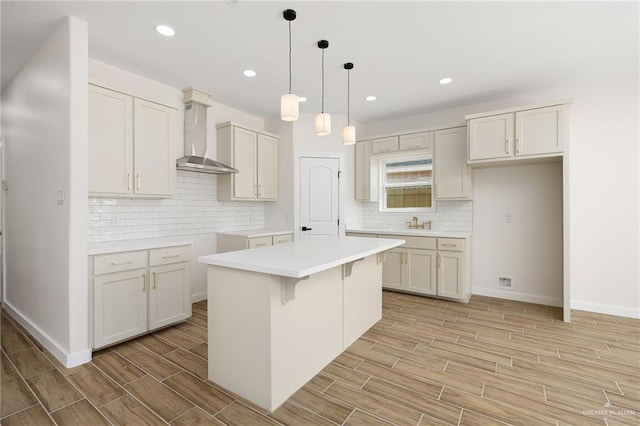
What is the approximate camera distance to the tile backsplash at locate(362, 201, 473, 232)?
4551 millimetres

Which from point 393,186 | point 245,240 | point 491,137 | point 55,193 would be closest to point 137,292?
point 55,193

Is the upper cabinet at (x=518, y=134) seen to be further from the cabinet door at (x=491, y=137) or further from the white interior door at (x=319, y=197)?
the white interior door at (x=319, y=197)

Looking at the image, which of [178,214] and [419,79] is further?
[178,214]

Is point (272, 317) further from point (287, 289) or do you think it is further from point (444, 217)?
point (444, 217)

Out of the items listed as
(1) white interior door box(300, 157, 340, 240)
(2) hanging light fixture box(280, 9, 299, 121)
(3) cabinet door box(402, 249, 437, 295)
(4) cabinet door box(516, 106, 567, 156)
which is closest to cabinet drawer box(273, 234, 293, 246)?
(1) white interior door box(300, 157, 340, 240)

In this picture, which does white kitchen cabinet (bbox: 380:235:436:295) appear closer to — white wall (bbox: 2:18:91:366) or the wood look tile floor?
the wood look tile floor

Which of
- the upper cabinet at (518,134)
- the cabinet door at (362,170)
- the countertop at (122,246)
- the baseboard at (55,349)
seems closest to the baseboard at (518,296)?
the upper cabinet at (518,134)

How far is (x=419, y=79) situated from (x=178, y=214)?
11.2ft

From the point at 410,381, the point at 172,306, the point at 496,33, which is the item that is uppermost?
the point at 496,33

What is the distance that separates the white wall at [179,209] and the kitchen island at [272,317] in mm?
1758

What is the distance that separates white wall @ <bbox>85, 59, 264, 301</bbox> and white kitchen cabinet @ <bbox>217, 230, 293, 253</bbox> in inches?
6.3

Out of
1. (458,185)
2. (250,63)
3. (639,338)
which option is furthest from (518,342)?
(250,63)

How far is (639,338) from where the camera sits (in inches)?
117

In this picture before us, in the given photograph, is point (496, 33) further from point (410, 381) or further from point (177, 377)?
point (177, 377)
